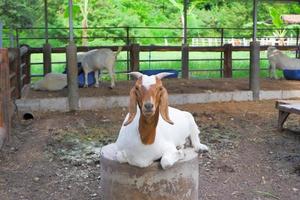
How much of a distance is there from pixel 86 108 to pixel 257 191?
399 centimetres

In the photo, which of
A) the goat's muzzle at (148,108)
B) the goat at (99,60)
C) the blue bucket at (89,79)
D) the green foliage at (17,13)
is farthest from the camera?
the green foliage at (17,13)

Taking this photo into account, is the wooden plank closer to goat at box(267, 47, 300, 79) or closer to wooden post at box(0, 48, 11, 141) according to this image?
wooden post at box(0, 48, 11, 141)

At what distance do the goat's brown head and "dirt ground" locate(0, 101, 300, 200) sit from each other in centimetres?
128

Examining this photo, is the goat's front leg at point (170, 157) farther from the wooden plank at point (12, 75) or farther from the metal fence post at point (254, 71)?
the metal fence post at point (254, 71)

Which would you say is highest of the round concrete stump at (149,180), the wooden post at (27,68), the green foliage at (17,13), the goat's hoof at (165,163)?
the green foliage at (17,13)

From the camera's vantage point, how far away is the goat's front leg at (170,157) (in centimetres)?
341

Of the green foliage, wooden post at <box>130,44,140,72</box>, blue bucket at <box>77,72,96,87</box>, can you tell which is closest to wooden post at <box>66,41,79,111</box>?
blue bucket at <box>77,72,96,87</box>

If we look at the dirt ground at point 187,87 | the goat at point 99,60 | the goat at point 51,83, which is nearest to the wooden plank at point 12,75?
the dirt ground at point 187,87

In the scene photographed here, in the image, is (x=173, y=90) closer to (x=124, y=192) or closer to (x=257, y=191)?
(x=257, y=191)

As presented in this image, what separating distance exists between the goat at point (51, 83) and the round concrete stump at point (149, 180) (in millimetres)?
5380

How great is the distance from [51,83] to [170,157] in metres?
5.80

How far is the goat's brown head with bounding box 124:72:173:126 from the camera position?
3.13 meters

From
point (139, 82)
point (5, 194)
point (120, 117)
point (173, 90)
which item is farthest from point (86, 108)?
point (139, 82)

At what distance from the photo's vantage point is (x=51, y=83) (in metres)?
8.91
